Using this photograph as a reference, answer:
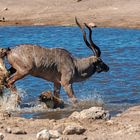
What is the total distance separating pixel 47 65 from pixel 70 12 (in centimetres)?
2164

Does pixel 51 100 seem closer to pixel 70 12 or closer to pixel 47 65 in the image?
pixel 47 65

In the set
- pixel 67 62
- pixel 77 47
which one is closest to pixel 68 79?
pixel 67 62

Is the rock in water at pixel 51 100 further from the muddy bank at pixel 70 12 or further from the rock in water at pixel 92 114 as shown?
the muddy bank at pixel 70 12

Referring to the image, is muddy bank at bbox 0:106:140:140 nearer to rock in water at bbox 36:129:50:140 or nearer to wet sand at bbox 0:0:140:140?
rock in water at bbox 36:129:50:140

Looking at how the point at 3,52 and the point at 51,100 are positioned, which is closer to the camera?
the point at 51,100

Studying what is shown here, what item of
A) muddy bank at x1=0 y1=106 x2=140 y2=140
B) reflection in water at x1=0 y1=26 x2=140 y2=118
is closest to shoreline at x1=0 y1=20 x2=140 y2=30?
reflection in water at x1=0 y1=26 x2=140 y2=118

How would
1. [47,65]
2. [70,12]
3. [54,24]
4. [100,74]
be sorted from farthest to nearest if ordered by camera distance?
[70,12] → [54,24] → [100,74] → [47,65]

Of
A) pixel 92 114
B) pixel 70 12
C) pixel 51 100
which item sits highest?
pixel 92 114

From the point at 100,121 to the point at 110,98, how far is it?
3.66 metres

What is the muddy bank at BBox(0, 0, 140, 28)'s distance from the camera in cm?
3088

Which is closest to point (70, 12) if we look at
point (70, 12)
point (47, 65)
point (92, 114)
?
point (70, 12)

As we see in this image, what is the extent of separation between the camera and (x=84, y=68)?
478 inches

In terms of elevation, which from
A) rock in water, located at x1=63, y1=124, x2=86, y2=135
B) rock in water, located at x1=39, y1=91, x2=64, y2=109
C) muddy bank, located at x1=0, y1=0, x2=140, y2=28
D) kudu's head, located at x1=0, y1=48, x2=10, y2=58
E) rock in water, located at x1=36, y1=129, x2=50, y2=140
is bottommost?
muddy bank, located at x1=0, y1=0, x2=140, y2=28

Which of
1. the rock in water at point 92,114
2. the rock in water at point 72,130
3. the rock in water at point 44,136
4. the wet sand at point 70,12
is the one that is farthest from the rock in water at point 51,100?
the wet sand at point 70,12
